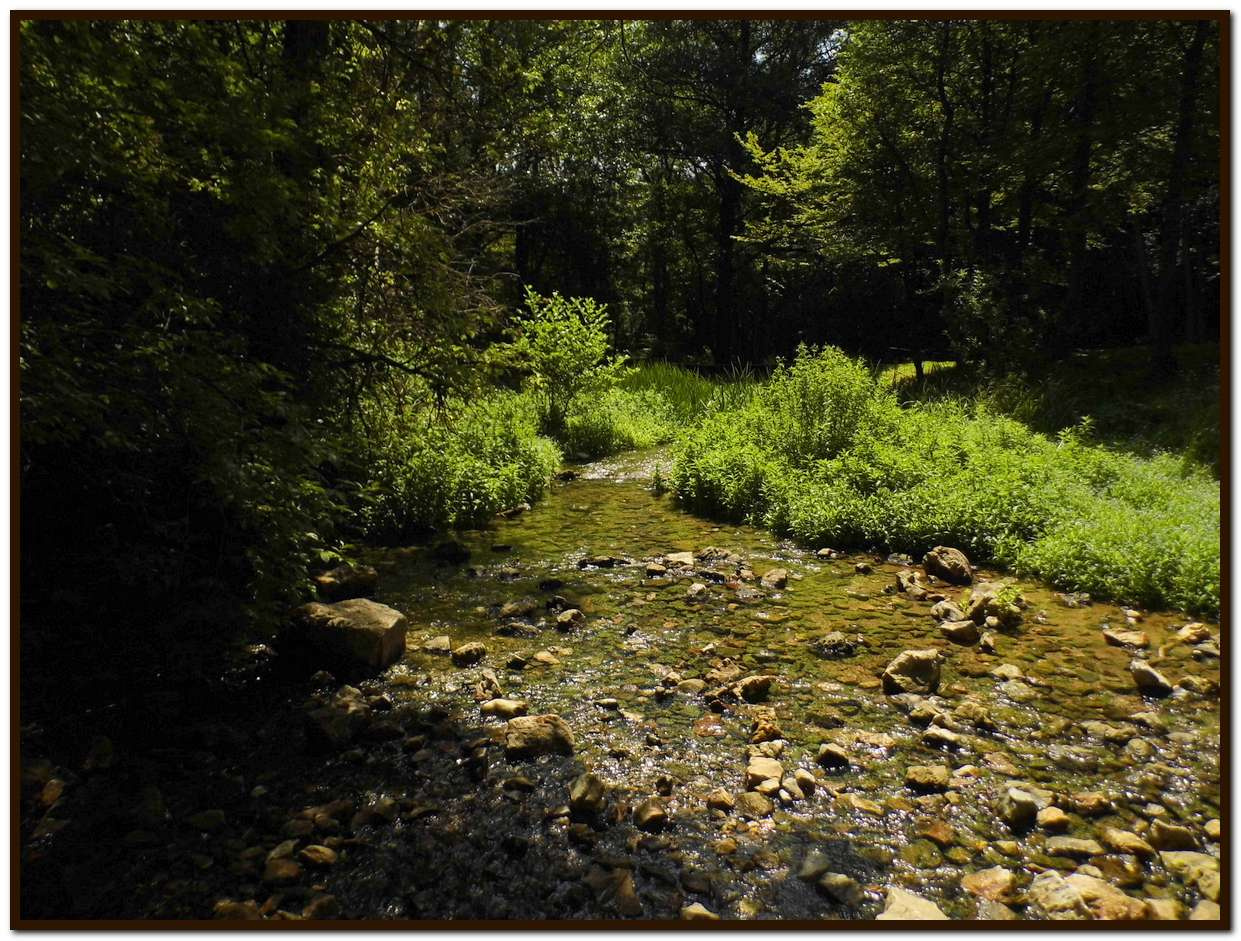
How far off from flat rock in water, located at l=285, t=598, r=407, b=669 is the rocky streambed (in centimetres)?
10

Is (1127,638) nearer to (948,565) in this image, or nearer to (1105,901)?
(948,565)

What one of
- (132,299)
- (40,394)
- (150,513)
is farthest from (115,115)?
(150,513)

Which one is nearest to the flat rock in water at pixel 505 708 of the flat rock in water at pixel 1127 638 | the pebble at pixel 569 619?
the pebble at pixel 569 619

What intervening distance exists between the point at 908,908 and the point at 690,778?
4.11 feet

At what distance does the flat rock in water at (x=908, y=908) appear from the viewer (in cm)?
281

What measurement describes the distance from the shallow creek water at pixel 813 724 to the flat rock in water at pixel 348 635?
21 cm

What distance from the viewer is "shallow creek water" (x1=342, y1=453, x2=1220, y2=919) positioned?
124 inches

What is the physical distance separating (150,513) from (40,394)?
4.69 feet

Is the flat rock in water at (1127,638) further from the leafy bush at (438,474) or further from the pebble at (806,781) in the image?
the leafy bush at (438,474)

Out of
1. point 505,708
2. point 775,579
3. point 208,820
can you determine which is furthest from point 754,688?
point 208,820

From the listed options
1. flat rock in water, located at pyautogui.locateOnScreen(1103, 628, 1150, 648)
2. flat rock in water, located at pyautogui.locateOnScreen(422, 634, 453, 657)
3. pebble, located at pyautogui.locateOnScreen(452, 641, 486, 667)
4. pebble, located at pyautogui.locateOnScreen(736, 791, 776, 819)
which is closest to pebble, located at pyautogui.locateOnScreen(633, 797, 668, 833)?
pebble, located at pyautogui.locateOnScreen(736, 791, 776, 819)

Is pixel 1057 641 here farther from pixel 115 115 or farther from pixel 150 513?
pixel 115 115

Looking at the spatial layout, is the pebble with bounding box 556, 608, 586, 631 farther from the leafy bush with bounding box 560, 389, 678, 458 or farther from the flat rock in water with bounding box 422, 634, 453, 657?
the leafy bush with bounding box 560, 389, 678, 458

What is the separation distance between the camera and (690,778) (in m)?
3.82
